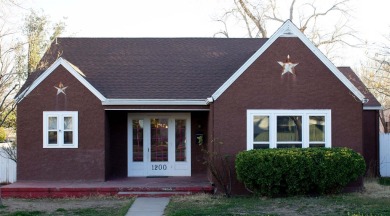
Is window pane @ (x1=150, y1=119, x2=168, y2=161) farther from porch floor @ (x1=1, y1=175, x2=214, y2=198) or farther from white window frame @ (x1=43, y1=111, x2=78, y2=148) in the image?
white window frame @ (x1=43, y1=111, x2=78, y2=148)

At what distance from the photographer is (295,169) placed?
1528 centimetres

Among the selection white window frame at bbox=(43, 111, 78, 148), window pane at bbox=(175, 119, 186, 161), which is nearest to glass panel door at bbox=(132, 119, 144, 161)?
window pane at bbox=(175, 119, 186, 161)

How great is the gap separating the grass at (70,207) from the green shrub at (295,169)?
11.6 feet

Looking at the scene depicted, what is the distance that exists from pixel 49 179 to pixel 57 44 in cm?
641

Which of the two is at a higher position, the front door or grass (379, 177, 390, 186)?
the front door

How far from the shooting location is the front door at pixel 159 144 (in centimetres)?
2002

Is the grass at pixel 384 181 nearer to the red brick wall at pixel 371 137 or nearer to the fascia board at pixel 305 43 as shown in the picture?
the red brick wall at pixel 371 137

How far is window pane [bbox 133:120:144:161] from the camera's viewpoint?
20062mm

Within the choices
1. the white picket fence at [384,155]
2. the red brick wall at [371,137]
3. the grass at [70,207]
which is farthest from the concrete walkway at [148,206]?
the white picket fence at [384,155]

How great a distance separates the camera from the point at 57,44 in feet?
72.0

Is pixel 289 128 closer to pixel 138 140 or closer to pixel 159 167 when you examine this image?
pixel 159 167

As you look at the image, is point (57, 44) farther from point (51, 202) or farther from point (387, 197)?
point (387, 197)

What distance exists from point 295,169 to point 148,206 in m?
4.24

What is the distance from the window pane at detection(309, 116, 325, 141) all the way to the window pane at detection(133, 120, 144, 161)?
6449 mm
